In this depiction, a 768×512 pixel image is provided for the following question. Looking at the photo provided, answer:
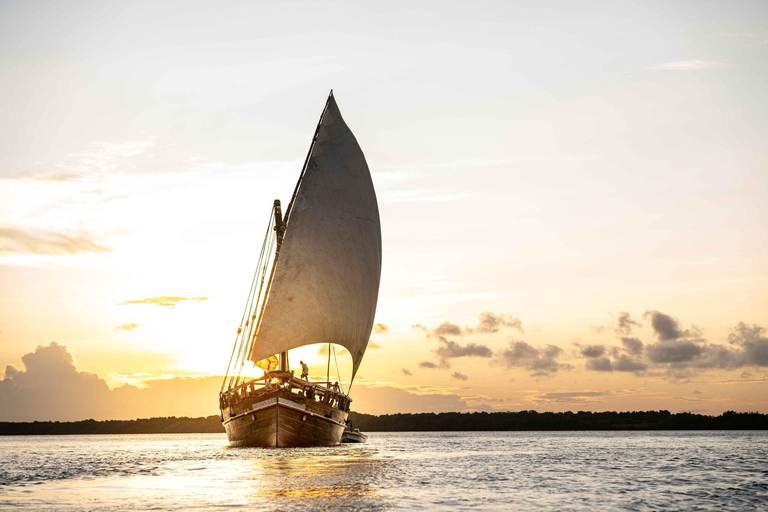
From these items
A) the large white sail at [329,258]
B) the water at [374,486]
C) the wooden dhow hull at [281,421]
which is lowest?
the water at [374,486]

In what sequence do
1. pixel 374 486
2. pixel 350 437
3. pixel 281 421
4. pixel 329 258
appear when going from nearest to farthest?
pixel 374 486
pixel 281 421
pixel 329 258
pixel 350 437

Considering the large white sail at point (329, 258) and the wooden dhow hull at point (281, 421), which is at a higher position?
the large white sail at point (329, 258)

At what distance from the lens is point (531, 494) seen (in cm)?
2464

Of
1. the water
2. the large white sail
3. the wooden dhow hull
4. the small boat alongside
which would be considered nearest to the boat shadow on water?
the water

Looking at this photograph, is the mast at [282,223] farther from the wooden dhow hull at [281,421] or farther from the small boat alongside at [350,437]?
the small boat alongside at [350,437]

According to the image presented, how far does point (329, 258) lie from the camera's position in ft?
158

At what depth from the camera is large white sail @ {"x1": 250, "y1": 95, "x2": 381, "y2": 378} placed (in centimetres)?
4556

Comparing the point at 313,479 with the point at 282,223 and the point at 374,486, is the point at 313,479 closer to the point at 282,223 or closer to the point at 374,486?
the point at 374,486

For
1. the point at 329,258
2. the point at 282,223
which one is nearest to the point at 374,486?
the point at 329,258

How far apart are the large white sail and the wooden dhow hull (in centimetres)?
377

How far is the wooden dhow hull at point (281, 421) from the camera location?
4131 cm

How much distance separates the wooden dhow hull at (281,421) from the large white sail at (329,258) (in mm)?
3774

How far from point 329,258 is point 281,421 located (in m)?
12.1

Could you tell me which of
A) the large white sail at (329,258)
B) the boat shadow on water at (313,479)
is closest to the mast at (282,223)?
the large white sail at (329,258)
